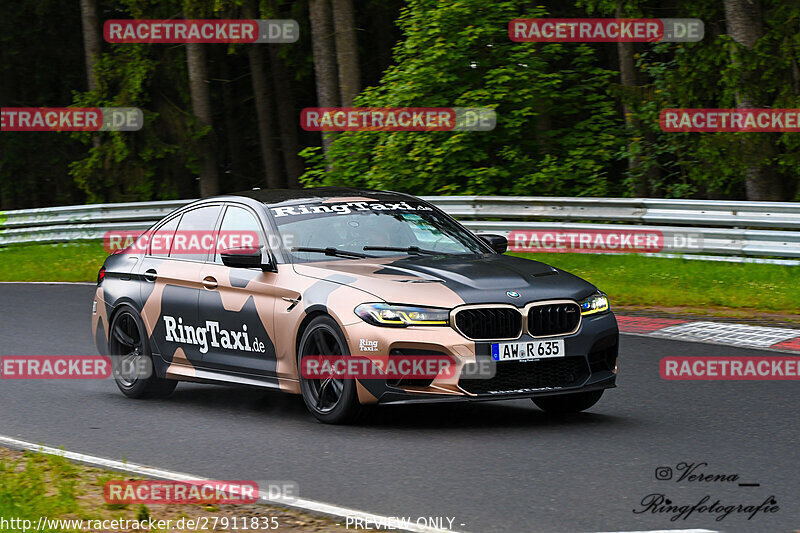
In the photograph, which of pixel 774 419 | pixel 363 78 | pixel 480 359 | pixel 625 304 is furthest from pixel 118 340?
pixel 363 78

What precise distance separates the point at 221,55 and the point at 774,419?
34.6 metres

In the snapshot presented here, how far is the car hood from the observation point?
8344 millimetres

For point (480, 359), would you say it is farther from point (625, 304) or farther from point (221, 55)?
point (221, 55)

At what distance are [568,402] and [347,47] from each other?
1746 centimetres

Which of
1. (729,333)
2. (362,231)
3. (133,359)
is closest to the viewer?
(362,231)

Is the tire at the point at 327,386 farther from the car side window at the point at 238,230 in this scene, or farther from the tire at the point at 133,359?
the tire at the point at 133,359

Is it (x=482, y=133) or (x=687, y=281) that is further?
(x=482, y=133)

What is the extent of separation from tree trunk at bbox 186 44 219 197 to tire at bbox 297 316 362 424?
25526 mm

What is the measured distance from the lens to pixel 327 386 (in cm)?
873

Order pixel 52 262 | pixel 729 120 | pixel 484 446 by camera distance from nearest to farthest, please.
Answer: pixel 484 446, pixel 729 120, pixel 52 262

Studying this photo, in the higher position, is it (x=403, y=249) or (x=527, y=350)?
(x=403, y=249)

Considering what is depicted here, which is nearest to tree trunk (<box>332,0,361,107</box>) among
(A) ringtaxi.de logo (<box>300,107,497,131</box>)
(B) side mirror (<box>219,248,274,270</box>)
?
(A) ringtaxi.de logo (<box>300,107,497,131</box>)

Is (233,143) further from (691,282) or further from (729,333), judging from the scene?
(729,333)

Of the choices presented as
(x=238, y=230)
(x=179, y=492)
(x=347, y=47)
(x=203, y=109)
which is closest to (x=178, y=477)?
(x=179, y=492)
